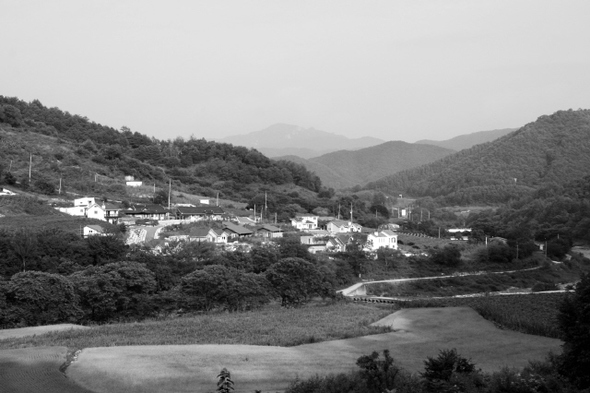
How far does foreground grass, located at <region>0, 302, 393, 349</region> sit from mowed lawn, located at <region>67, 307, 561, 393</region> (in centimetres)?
94

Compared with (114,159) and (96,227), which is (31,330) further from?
(114,159)

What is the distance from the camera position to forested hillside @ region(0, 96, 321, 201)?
64.1 m

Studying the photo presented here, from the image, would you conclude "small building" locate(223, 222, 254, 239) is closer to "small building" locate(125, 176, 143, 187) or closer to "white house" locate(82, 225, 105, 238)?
"white house" locate(82, 225, 105, 238)

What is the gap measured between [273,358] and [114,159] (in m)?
61.4

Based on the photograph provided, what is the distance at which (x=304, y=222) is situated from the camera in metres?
59.1

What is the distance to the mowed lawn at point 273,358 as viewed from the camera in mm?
14656

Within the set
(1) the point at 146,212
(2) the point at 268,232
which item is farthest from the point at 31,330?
(1) the point at 146,212

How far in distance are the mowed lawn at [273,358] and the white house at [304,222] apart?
35.1 m

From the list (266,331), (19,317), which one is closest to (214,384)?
(266,331)

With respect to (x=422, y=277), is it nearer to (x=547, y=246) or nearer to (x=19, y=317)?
(x=547, y=246)

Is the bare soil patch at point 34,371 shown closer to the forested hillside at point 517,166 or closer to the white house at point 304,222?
the white house at point 304,222

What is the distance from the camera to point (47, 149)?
6994 cm

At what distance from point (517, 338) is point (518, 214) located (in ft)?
186

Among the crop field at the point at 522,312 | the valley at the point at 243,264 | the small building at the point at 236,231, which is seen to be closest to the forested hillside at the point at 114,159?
the valley at the point at 243,264
